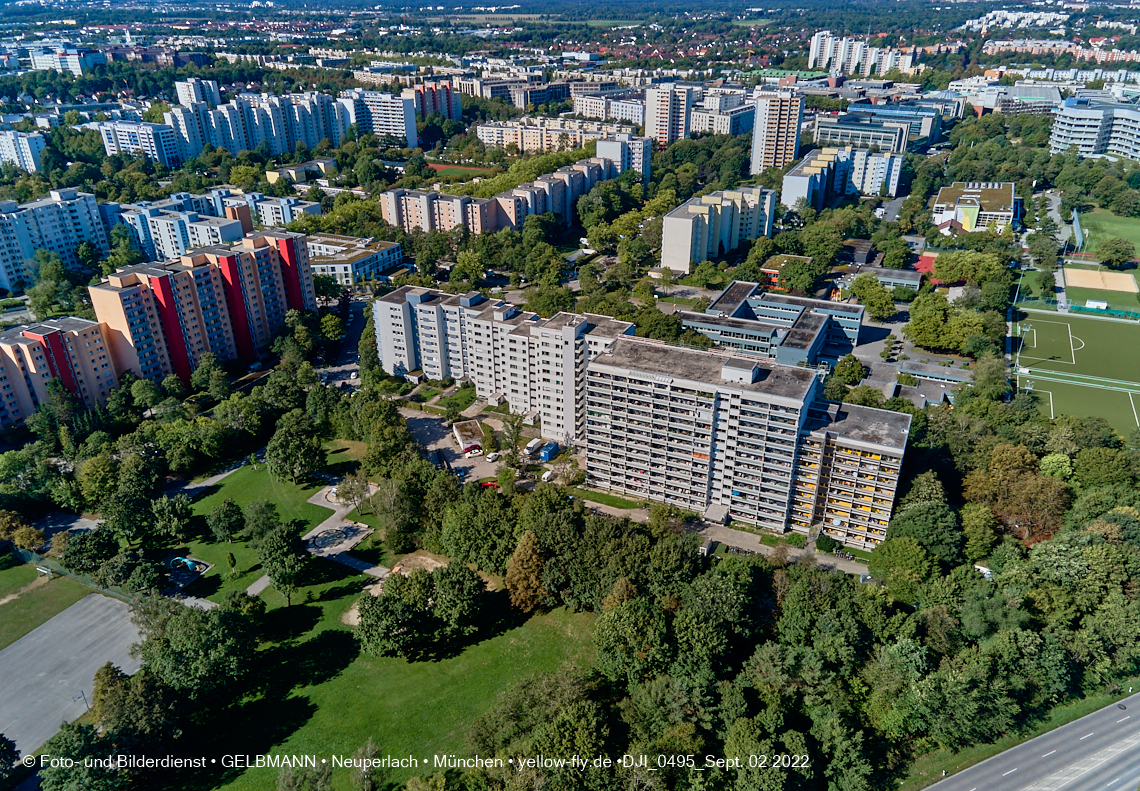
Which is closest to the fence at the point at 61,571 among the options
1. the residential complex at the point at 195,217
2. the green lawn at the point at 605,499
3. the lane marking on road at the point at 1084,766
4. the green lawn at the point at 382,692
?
the green lawn at the point at 382,692

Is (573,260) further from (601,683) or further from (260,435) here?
(601,683)

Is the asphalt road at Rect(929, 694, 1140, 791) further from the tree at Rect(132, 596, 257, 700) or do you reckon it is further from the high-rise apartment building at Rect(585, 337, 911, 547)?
the tree at Rect(132, 596, 257, 700)

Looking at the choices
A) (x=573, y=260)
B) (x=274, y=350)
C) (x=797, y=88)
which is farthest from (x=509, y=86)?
(x=274, y=350)

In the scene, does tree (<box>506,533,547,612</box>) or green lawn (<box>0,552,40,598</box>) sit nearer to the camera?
tree (<box>506,533,547,612</box>)

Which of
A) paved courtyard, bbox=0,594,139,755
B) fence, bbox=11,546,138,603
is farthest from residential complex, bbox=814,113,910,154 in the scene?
A: paved courtyard, bbox=0,594,139,755

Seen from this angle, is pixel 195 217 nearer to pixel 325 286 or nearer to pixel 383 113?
pixel 325 286

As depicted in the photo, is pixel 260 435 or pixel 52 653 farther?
pixel 260 435
